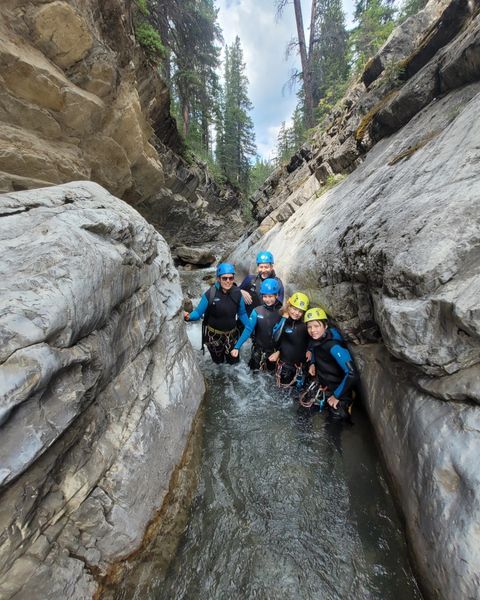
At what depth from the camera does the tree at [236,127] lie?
131 feet

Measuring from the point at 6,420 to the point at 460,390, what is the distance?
3.85 metres

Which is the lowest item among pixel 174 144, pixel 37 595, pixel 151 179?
pixel 37 595

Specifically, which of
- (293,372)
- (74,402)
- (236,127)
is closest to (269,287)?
(293,372)

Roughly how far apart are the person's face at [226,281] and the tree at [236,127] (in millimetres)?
35482

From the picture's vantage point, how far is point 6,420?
6.52ft

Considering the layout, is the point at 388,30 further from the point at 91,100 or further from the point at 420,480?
the point at 420,480

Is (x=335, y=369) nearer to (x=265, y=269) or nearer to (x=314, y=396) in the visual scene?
(x=314, y=396)

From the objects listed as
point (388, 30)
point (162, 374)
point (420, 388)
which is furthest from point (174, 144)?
point (420, 388)

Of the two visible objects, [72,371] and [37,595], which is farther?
[72,371]

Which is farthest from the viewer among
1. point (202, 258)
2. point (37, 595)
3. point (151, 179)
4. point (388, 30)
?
point (202, 258)

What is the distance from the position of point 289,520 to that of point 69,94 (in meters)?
10.7

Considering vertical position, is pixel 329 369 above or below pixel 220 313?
below

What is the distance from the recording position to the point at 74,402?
8.46 feet

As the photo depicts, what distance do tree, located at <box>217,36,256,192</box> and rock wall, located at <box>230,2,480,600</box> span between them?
3562cm
